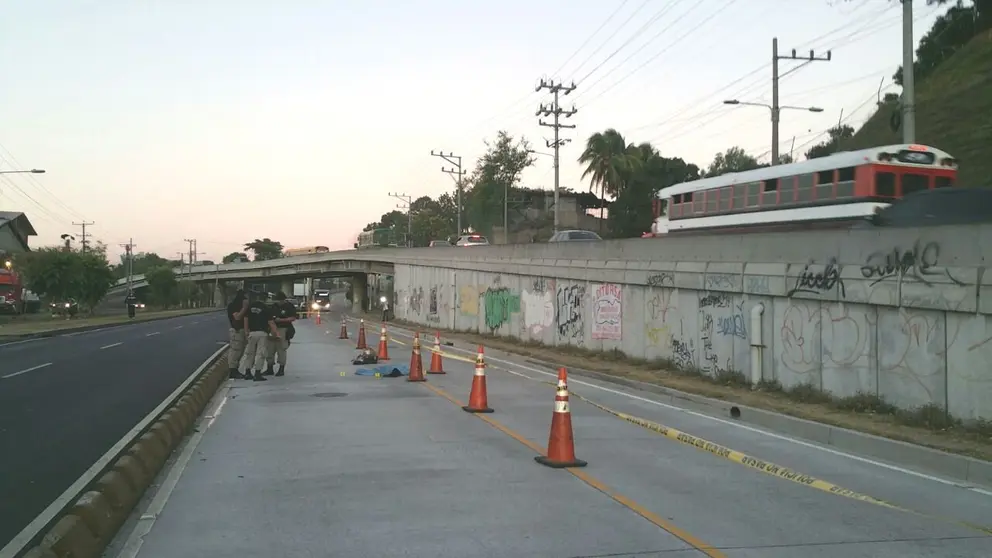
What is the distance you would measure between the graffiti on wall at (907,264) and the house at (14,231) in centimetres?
9717

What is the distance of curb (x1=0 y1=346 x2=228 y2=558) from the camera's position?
541 centimetres

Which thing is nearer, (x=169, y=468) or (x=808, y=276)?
(x=169, y=468)

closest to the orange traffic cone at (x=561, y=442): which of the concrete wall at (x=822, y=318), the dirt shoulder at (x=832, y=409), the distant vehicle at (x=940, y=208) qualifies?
the dirt shoulder at (x=832, y=409)

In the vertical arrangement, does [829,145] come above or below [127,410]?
above

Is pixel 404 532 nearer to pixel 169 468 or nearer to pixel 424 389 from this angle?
pixel 169 468

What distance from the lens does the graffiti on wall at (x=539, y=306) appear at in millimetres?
29359

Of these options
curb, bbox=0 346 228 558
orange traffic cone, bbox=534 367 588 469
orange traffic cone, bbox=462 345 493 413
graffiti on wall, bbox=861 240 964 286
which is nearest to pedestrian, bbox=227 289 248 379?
curb, bbox=0 346 228 558

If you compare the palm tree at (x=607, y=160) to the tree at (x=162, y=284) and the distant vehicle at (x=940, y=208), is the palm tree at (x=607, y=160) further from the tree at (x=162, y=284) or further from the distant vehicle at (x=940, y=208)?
the tree at (x=162, y=284)

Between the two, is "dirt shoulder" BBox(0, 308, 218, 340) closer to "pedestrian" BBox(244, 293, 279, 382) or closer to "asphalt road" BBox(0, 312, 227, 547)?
"asphalt road" BBox(0, 312, 227, 547)

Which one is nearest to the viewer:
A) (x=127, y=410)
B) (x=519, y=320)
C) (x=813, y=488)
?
(x=813, y=488)

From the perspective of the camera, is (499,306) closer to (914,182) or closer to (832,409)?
(914,182)

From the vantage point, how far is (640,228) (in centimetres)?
6525

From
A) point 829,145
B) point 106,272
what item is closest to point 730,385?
point 829,145

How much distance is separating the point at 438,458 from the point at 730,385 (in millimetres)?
9357
